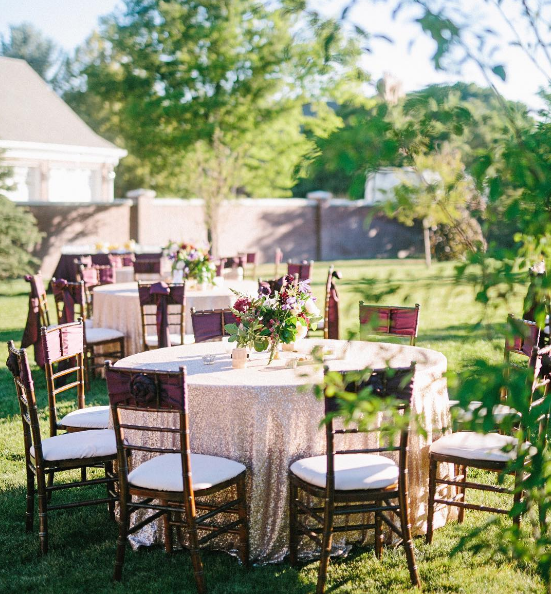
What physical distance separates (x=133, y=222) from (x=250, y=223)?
5.47m

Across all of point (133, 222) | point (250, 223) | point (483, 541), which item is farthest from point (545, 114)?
point (250, 223)

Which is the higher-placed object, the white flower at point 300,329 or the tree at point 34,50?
the tree at point 34,50

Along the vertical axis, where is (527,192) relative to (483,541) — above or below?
above

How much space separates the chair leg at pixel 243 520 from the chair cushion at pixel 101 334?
5006 millimetres

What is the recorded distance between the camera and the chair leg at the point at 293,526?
14.4ft

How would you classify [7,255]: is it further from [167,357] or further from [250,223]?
[167,357]

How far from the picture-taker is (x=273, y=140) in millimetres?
29281

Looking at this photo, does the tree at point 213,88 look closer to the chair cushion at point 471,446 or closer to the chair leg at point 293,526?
the chair cushion at point 471,446

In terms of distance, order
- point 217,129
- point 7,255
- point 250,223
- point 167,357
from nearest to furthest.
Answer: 1. point 167,357
2. point 7,255
3. point 217,129
4. point 250,223

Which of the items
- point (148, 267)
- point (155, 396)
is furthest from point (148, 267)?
point (155, 396)

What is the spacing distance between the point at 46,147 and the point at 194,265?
709 inches

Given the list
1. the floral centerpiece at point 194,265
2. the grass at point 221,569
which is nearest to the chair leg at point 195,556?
the grass at point 221,569

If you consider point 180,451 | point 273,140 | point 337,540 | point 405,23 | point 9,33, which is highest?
point 9,33

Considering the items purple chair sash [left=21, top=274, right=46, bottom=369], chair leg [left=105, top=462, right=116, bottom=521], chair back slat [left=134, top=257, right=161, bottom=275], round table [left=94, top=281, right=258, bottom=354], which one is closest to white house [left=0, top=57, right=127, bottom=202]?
chair back slat [left=134, top=257, right=161, bottom=275]
